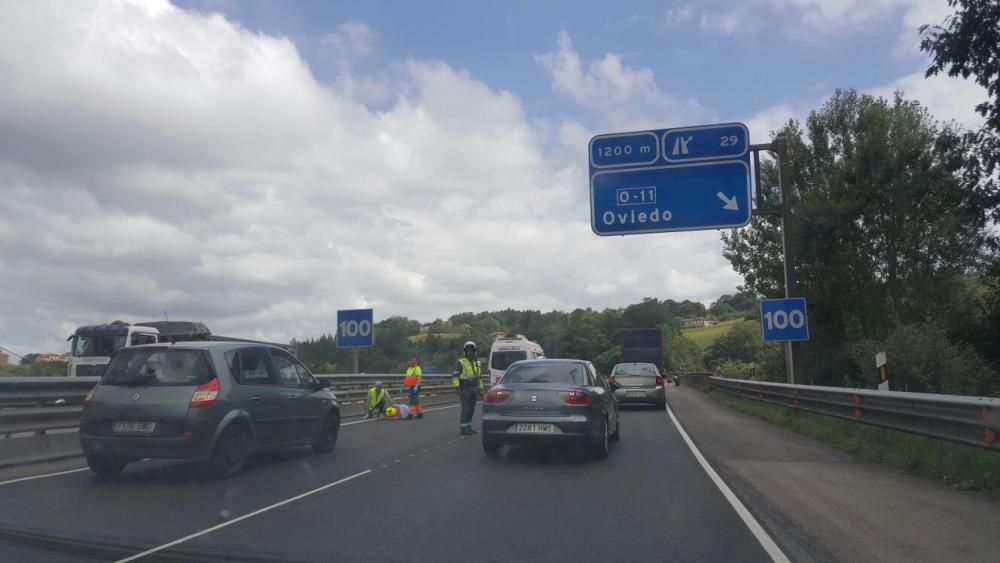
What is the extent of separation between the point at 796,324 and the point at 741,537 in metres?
13.6

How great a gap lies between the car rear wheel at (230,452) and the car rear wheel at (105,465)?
40.9 inches

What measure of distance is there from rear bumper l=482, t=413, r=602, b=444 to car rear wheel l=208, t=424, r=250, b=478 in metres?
3.37

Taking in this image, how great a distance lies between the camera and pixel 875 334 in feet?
107

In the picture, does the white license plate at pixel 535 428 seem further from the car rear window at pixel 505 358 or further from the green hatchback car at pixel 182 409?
the car rear window at pixel 505 358

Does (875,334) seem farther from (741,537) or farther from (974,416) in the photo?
(741,537)

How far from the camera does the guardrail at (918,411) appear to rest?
8.64m

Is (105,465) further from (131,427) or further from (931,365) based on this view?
(931,365)

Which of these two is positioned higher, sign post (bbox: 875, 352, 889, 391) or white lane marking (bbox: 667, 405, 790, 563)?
sign post (bbox: 875, 352, 889, 391)

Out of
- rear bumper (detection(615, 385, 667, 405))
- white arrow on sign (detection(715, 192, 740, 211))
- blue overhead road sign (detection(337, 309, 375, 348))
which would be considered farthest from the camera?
rear bumper (detection(615, 385, 667, 405))

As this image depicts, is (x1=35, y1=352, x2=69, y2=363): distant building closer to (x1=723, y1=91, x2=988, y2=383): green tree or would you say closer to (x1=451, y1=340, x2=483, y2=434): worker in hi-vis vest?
(x1=451, y1=340, x2=483, y2=434): worker in hi-vis vest

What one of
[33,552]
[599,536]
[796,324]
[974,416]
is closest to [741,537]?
[599,536]

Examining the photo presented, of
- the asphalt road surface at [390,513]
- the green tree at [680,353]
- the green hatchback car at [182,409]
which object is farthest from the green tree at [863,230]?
the green tree at [680,353]

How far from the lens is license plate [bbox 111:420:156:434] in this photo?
8995 millimetres

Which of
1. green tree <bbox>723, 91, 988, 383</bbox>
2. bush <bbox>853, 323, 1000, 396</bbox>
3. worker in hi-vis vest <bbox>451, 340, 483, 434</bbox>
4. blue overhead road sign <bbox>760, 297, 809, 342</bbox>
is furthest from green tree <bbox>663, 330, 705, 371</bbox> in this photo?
worker in hi-vis vest <bbox>451, 340, 483, 434</bbox>
